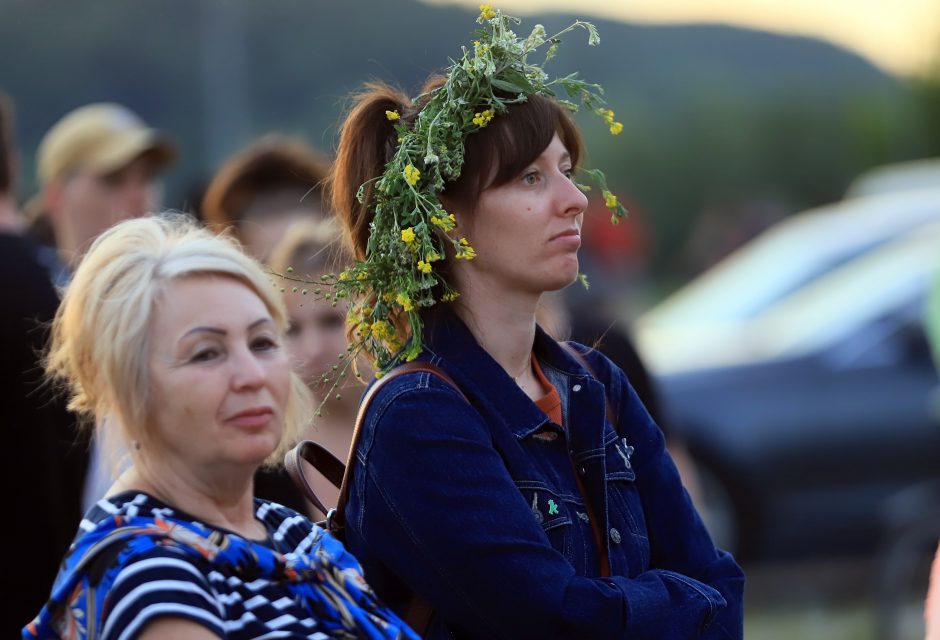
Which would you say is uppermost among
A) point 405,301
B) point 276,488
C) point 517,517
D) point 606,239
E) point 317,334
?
point 405,301

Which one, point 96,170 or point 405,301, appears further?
point 96,170

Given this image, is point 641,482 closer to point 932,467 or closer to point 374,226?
point 374,226

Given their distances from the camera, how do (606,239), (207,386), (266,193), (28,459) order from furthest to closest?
1. (606,239)
2. (266,193)
3. (28,459)
4. (207,386)

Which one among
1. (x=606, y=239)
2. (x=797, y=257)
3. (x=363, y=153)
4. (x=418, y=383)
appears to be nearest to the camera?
(x=418, y=383)

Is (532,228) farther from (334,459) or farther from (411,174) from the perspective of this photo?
(334,459)

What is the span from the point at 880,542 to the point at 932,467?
0.56m

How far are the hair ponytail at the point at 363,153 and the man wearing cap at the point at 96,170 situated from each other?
105 inches

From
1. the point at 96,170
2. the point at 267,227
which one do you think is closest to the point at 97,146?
the point at 96,170

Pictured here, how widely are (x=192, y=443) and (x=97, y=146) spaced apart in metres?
3.34

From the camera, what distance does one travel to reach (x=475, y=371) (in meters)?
3.08

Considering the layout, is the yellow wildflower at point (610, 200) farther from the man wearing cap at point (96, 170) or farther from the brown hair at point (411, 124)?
the man wearing cap at point (96, 170)

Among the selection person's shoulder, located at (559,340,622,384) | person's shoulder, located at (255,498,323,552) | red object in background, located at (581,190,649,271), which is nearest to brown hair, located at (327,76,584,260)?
person's shoulder, located at (559,340,622,384)

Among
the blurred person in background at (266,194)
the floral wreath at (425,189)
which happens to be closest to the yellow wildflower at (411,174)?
the floral wreath at (425,189)

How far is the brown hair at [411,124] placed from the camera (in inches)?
122
